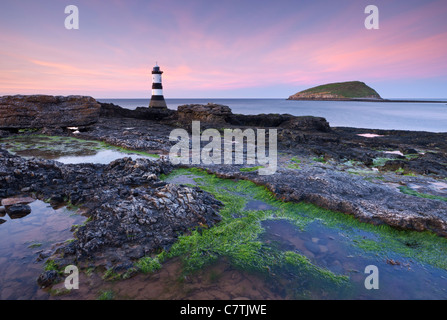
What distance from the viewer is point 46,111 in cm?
2353

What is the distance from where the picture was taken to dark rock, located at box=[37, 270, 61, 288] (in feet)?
13.5

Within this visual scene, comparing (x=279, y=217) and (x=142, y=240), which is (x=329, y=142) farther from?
(x=142, y=240)

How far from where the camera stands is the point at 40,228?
5.90 m

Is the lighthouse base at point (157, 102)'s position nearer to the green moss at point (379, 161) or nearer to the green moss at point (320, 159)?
the green moss at point (320, 159)

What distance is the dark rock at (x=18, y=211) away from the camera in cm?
649

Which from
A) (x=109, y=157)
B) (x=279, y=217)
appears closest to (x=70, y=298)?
(x=279, y=217)

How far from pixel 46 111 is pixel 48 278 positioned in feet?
83.6

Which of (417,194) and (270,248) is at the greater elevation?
(417,194)

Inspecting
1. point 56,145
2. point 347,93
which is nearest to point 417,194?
point 56,145

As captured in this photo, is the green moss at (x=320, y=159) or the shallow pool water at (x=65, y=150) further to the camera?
the shallow pool water at (x=65, y=150)

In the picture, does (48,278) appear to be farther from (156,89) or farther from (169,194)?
(156,89)

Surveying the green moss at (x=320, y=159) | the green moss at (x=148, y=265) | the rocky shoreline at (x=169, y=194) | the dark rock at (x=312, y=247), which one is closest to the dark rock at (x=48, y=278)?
the rocky shoreline at (x=169, y=194)

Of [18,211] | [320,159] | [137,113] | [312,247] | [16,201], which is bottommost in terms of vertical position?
[312,247]

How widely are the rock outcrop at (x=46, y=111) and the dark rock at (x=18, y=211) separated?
2036 cm
